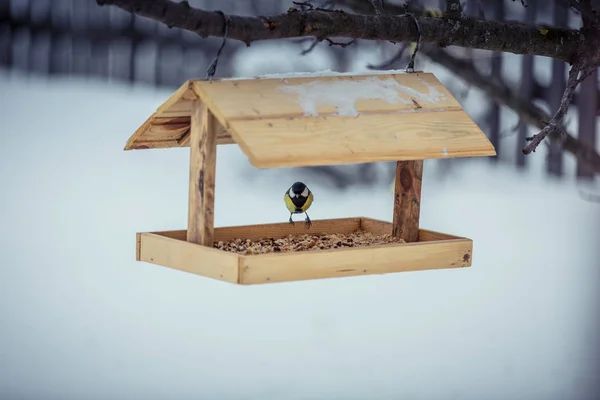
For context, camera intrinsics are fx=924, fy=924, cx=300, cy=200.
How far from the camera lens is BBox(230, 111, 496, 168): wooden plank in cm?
177

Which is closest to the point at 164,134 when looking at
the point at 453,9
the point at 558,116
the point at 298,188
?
the point at 298,188

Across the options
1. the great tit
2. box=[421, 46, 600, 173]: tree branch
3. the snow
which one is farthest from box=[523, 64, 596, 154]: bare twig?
box=[421, 46, 600, 173]: tree branch

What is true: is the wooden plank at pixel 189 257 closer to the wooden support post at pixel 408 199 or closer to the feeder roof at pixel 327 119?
the feeder roof at pixel 327 119

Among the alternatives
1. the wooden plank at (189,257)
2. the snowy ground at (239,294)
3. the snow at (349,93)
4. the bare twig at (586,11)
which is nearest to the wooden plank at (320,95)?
the snow at (349,93)

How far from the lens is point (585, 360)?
471 cm

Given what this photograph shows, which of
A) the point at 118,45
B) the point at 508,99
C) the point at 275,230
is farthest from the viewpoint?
the point at 118,45

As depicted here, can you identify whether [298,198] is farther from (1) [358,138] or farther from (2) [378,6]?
(2) [378,6]

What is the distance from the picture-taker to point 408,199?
7.43ft

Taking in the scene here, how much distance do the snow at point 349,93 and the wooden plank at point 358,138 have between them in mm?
42

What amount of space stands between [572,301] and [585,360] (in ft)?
1.26

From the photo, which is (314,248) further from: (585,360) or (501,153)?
(501,153)

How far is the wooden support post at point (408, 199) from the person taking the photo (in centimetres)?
225

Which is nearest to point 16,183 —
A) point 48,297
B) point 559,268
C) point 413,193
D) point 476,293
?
Result: point 48,297

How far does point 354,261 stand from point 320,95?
0.36 m
